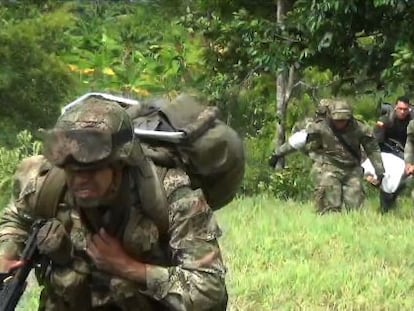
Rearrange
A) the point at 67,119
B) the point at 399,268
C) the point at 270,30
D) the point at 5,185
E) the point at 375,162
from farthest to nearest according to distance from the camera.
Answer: the point at 5,185, the point at 375,162, the point at 270,30, the point at 399,268, the point at 67,119

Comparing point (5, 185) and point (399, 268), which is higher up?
point (399, 268)

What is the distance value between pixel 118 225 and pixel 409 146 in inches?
342

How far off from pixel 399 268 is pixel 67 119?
5621mm

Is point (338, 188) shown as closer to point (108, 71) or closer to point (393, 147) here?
point (393, 147)

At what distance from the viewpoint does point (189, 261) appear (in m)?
3.66

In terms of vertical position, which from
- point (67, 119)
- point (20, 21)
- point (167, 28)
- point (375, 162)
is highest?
point (67, 119)

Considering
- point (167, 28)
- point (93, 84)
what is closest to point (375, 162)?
point (93, 84)

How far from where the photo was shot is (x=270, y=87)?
65.0 feet

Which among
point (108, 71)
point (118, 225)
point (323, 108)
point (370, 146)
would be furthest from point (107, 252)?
point (108, 71)

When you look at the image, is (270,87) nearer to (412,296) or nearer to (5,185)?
(5,185)

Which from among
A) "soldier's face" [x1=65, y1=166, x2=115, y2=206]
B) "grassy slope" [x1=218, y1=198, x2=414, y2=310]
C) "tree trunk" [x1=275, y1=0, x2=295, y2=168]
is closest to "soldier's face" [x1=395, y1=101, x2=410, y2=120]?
"grassy slope" [x1=218, y1=198, x2=414, y2=310]

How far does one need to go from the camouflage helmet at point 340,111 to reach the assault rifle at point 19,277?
26.8 feet

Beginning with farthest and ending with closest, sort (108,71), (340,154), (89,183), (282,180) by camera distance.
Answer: (108,71), (282,180), (340,154), (89,183)

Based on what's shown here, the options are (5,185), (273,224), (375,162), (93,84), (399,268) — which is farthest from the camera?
(93,84)
